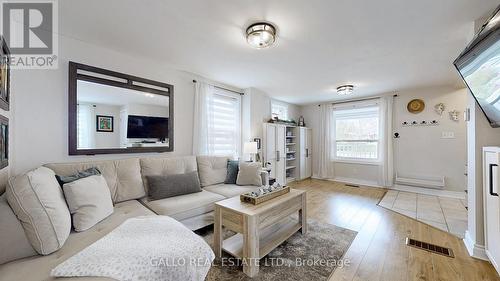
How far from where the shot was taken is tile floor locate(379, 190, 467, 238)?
2643 millimetres

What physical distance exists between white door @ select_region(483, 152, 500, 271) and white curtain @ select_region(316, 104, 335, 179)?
378cm

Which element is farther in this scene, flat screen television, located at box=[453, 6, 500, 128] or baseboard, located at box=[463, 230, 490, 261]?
baseboard, located at box=[463, 230, 490, 261]

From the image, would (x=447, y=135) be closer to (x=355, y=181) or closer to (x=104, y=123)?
(x=355, y=181)

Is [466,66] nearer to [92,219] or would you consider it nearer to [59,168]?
[92,219]

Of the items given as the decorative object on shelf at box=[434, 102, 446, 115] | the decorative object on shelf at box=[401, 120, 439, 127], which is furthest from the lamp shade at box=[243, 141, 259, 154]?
the decorative object on shelf at box=[434, 102, 446, 115]

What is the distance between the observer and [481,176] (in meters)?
1.91

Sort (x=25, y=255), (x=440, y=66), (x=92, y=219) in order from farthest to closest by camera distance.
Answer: (x=440, y=66)
(x=92, y=219)
(x=25, y=255)

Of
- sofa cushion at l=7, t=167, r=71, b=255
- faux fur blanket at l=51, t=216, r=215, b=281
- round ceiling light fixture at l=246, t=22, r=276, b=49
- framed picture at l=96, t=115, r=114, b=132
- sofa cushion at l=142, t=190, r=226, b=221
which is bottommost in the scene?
sofa cushion at l=142, t=190, r=226, b=221

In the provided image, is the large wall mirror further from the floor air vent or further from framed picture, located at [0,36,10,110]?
the floor air vent

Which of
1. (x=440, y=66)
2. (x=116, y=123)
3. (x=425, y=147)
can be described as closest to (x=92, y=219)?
(x=116, y=123)

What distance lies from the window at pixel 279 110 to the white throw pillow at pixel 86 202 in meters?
4.26

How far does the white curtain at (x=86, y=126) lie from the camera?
223 centimetres

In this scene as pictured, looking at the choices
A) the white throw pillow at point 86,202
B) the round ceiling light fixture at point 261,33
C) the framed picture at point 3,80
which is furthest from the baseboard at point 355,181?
the framed picture at point 3,80

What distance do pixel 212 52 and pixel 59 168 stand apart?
2.12 m
